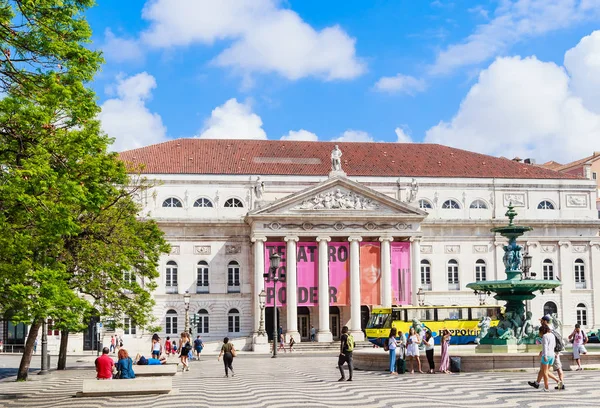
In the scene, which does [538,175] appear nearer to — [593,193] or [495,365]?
[593,193]

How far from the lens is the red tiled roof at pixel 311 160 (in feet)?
218

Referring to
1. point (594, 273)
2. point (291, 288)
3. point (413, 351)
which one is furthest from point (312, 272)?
point (413, 351)

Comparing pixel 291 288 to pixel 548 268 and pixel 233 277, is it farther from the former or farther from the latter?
pixel 548 268

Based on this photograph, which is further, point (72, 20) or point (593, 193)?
A: point (593, 193)

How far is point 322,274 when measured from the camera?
200 ft

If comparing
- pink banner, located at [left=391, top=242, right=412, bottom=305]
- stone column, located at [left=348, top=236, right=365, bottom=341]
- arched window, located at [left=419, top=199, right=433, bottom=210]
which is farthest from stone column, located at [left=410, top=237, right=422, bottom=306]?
arched window, located at [left=419, top=199, right=433, bottom=210]

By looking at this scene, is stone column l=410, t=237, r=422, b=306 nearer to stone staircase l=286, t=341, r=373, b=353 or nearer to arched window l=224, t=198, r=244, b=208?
stone staircase l=286, t=341, r=373, b=353

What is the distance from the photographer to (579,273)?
6838 centimetres

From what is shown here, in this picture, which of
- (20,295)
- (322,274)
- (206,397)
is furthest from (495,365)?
(322,274)

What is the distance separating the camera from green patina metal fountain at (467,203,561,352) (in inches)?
1142

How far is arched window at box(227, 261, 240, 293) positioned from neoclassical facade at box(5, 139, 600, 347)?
0.08 metres

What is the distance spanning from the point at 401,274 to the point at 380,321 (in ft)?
31.0

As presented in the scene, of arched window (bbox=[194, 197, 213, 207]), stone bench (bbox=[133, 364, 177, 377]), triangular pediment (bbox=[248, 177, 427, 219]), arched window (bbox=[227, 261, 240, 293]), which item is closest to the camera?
stone bench (bbox=[133, 364, 177, 377])

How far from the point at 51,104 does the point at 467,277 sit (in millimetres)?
52668
